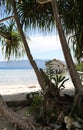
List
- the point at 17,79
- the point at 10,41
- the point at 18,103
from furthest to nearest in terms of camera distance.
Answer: the point at 17,79
the point at 10,41
the point at 18,103

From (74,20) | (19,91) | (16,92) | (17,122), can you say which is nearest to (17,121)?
(17,122)

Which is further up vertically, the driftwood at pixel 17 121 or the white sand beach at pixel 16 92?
the driftwood at pixel 17 121

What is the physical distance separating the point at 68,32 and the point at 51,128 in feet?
→ 6.45

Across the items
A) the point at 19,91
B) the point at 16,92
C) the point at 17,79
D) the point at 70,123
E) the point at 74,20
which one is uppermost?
the point at 74,20

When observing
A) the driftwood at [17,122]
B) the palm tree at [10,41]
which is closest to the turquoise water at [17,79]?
the palm tree at [10,41]

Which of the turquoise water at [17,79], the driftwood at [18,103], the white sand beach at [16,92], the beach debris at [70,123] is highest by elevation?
the driftwood at [18,103]

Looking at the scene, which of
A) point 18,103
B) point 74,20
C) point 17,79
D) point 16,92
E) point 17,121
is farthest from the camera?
point 17,79

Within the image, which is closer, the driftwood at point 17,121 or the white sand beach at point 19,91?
the driftwood at point 17,121

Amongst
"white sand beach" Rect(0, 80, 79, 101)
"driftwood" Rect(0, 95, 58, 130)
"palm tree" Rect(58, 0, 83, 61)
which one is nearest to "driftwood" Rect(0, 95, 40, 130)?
"driftwood" Rect(0, 95, 58, 130)

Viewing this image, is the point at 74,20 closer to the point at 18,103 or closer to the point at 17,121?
the point at 18,103

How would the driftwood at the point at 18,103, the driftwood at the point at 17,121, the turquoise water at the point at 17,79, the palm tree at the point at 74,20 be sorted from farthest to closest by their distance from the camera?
the turquoise water at the point at 17,79 → the palm tree at the point at 74,20 → the driftwood at the point at 18,103 → the driftwood at the point at 17,121

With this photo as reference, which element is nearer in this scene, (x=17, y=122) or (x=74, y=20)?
(x=17, y=122)

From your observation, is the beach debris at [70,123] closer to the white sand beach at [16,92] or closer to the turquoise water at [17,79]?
the white sand beach at [16,92]

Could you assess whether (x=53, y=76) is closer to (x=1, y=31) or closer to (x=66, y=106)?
(x=66, y=106)
